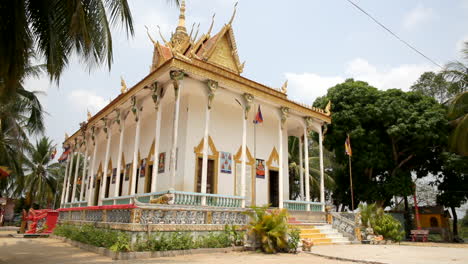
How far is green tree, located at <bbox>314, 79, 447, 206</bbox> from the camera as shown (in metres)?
17.2

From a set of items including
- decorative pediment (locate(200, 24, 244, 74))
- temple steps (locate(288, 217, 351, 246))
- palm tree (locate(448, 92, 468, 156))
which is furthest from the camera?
palm tree (locate(448, 92, 468, 156))

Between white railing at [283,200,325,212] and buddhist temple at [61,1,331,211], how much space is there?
1.4 inches

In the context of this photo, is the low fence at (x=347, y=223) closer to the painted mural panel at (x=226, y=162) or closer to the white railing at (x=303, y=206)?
the white railing at (x=303, y=206)

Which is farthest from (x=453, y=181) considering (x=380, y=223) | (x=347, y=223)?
(x=347, y=223)

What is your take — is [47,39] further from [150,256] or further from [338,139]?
[338,139]

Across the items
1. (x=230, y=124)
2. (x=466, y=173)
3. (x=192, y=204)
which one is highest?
(x=230, y=124)

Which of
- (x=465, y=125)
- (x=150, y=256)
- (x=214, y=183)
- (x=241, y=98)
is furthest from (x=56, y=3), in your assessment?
(x=465, y=125)

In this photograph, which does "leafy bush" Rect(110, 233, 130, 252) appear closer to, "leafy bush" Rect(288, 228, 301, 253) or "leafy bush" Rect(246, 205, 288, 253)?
"leafy bush" Rect(246, 205, 288, 253)

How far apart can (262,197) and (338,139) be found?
7.12 m

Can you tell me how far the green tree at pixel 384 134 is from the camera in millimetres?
17234

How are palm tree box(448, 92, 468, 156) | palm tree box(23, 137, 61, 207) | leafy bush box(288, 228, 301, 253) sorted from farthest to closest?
palm tree box(23, 137, 61, 207) → palm tree box(448, 92, 468, 156) → leafy bush box(288, 228, 301, 253)

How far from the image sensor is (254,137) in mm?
13711

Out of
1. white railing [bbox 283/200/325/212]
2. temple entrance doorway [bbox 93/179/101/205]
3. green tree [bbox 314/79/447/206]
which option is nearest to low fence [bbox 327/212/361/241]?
white railing [bbox 283/200/325/212]

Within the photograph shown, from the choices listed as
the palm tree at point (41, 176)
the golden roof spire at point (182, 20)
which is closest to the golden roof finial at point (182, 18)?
the golden roof spire at point (182, 20)
